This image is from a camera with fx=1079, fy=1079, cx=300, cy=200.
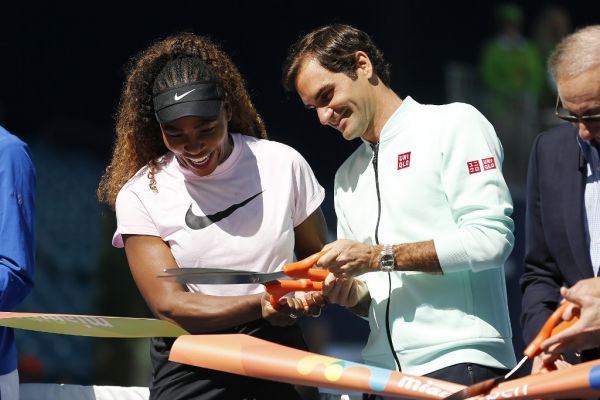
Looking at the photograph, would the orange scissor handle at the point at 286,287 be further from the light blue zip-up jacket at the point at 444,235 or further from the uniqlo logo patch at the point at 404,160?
the uniqlo logo patch at the point at 404,160

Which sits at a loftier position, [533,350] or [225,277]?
[225,277]

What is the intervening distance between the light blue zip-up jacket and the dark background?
12.6 feet

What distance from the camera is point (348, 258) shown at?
9.63 ft

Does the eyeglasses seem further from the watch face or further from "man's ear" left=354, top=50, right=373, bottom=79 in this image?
"man's ear" left=354, top=50, right=373, bottom=79

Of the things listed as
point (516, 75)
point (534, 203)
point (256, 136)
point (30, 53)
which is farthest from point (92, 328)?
point (516, 75)

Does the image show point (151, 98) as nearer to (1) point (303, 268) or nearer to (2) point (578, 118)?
(1) point (303, 268)

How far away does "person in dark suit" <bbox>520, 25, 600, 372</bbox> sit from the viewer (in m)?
2.70

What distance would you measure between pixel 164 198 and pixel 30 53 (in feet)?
14.7

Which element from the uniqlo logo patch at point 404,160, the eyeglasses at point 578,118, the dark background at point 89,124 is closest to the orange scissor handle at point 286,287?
the uniqlo logo patch at point 404,160

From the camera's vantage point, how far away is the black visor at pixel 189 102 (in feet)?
10.3

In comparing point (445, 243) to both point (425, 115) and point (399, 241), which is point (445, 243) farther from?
point (425, 115)

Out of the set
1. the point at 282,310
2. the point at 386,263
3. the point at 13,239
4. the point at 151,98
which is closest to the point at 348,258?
the point at 386,263

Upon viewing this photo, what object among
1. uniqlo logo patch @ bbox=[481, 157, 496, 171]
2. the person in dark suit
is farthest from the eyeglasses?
uniqlo logo patch @ bbox=[481, 157, 496, 171]

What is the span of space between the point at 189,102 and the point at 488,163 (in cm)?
88
